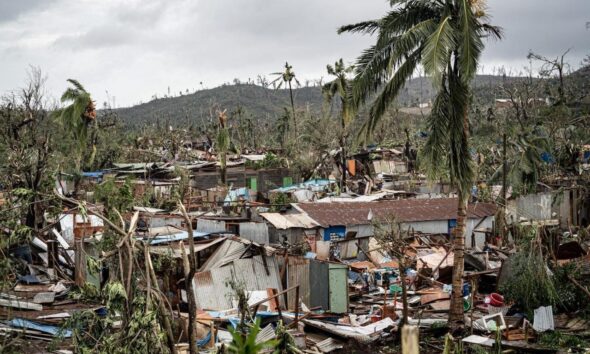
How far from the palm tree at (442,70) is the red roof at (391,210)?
8150 millimetres

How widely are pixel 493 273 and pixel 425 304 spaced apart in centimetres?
215

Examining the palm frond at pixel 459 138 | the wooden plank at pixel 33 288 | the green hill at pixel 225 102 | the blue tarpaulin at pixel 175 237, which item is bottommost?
the wooden plank at pixel 33 288

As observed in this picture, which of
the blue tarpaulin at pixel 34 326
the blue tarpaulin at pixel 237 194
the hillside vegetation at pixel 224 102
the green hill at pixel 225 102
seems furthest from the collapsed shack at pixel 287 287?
the green hill at pixel 225 102

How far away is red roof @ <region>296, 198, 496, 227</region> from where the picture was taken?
21877 millimetres

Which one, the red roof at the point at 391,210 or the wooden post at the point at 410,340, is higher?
the wooden post at the point at 410,340

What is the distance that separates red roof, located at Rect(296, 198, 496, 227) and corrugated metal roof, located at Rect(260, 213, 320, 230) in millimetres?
415

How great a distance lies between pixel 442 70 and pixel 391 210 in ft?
41.4

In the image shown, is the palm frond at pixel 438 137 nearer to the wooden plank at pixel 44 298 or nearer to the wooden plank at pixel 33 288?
the wooden plank at pixel 44 298

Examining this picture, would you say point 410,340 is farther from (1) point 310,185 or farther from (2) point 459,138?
(1) point 310,185

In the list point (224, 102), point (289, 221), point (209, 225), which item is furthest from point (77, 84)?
point (224, 102)

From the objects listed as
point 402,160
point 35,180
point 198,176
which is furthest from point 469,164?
point 402,160

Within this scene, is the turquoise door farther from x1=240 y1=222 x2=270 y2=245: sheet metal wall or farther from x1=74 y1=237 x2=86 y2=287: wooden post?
x1=74 y1=237 x2=86 y2=287: wooden post

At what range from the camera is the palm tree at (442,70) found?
11844 mm

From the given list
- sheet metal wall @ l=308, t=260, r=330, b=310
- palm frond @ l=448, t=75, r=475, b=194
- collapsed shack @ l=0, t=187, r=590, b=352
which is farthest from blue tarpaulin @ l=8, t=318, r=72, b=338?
palm frond @ l=448, t=75, r=475, b=194
